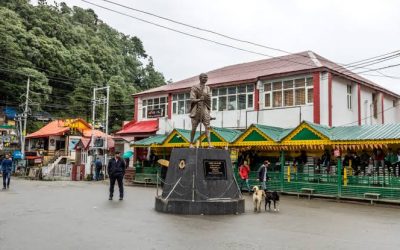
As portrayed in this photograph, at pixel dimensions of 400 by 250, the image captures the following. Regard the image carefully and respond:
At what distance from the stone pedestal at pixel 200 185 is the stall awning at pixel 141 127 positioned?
67.7ft

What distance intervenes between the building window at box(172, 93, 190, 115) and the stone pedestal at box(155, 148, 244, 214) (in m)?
19.2

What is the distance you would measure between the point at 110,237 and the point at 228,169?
5850 mm

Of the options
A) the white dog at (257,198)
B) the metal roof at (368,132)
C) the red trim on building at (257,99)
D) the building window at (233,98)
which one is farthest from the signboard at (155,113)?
the white dog at (257,198)

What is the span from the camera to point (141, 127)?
3522 cm

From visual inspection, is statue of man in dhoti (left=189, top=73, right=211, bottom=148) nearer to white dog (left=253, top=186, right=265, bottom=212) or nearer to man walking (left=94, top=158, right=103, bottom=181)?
white dog (left=253, top=186, right=265, bottom=212)

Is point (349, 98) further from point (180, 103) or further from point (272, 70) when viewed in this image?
point (180, 103)

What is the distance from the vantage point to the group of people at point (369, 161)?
699 inches

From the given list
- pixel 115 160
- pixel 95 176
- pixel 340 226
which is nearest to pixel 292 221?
pixel 340 226

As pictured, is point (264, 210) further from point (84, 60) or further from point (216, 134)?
point (84, 60)

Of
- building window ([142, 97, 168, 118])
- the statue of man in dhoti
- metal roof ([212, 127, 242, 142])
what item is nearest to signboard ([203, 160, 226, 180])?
the statue of man in dhoti

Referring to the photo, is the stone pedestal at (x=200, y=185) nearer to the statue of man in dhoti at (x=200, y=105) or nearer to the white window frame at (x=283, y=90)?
the statue of man in dhoti at (x=200, y=105)

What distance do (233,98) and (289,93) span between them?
179 inches

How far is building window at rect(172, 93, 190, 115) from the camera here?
1282 inches

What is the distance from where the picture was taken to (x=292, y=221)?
37.2 feet
